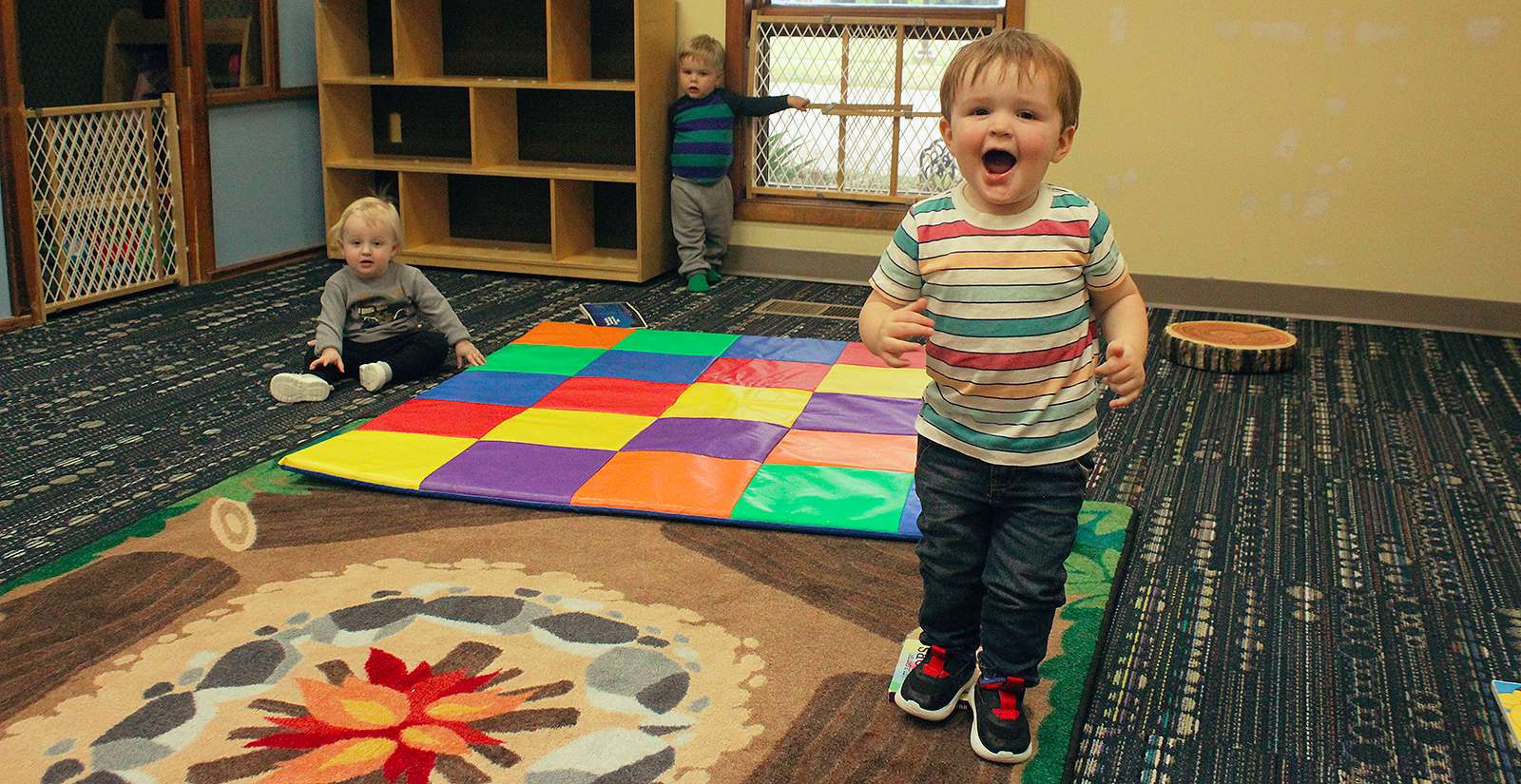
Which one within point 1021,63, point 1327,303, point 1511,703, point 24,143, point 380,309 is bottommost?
point 1511,703

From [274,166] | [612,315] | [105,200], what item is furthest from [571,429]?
[274,166]

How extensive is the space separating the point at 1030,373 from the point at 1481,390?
8.15 ft

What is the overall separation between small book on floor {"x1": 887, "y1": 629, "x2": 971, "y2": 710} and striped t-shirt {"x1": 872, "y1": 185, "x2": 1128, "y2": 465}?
0.35 metres

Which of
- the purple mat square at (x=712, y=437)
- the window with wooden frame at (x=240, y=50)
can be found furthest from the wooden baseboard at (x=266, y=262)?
the purple mat square at (x=712, y=437)

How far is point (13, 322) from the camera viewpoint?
3.69 metres

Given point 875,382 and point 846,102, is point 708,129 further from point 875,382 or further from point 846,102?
point 875,382

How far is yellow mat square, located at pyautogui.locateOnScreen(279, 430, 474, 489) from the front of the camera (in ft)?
8.17

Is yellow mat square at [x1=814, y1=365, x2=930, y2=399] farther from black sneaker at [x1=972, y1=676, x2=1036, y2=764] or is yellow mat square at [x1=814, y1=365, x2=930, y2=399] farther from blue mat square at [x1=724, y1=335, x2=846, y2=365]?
black sneaker at [x1=972, y1=676, x2=1036, y2=764]

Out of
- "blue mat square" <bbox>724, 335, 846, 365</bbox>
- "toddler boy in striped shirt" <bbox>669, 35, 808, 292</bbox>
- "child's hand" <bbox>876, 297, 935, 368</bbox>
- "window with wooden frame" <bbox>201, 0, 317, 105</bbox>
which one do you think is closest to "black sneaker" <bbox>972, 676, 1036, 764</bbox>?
"child's hand" <bbox>876, 297, 935, 368</bbox>

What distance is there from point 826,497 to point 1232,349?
161 cm

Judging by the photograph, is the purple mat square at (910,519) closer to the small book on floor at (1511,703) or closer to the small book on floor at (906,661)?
the small book on floor at (906,661)

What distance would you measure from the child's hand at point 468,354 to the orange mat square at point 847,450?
996 mm

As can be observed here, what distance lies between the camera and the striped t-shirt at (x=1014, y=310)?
60.4 inches

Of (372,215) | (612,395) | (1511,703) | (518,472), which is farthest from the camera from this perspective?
(372,215)
